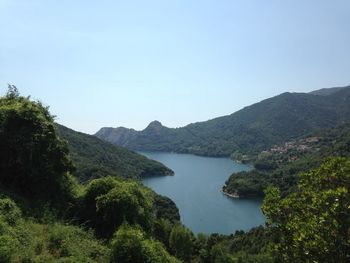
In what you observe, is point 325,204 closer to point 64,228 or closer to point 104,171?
point 64,228

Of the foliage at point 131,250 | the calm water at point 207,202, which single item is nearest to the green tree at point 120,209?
the foliage at point 131,250

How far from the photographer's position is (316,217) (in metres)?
8.55

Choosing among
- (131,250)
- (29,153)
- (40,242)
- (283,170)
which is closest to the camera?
(40,242)

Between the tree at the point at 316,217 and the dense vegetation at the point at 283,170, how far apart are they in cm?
8227

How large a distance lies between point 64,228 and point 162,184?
11725 cm

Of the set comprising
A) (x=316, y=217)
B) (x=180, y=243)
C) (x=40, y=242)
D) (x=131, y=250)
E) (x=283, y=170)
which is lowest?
(x=180, y=243)

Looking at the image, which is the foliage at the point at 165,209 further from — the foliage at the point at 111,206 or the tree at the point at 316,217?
the tree at the point at 316,217

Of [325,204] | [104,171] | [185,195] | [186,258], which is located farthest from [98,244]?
[185,195]

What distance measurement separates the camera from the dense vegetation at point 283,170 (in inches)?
4422

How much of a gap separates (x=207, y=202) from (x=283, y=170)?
4329cm

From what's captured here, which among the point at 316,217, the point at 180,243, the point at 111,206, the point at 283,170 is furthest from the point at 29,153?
the point at 283,170

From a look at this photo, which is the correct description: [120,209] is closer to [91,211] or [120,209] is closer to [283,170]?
[91,211]

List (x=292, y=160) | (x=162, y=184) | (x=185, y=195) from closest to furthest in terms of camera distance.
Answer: (x=185, y=195) < (x=162, y=184) < (x=292, y=160)

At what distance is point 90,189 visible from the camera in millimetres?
18625
